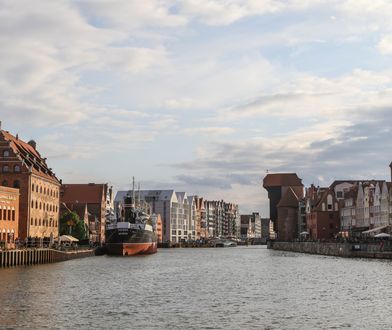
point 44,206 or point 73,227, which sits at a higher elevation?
point 44,206

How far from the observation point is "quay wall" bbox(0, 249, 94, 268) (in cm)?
7829

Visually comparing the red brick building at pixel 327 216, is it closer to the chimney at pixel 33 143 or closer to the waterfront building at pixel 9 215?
the chimney at pixel 33 143

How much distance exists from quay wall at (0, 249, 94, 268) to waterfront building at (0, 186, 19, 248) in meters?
3.98

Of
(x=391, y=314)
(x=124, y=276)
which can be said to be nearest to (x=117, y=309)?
(x=391, y=314)

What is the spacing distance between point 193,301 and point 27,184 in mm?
64607

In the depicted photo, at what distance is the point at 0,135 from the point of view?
10888 centimetres

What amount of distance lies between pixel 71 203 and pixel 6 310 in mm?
131167

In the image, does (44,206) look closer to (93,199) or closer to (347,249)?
(347,249)

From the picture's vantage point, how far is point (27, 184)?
106 meters

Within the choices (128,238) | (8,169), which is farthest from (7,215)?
(128,238)

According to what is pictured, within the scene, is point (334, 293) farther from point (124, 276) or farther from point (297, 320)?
point (124, 276)

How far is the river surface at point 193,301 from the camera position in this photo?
122 feet

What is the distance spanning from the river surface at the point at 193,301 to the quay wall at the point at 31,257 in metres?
7.56

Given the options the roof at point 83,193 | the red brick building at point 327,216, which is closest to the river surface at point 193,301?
the roof at point 83,193
